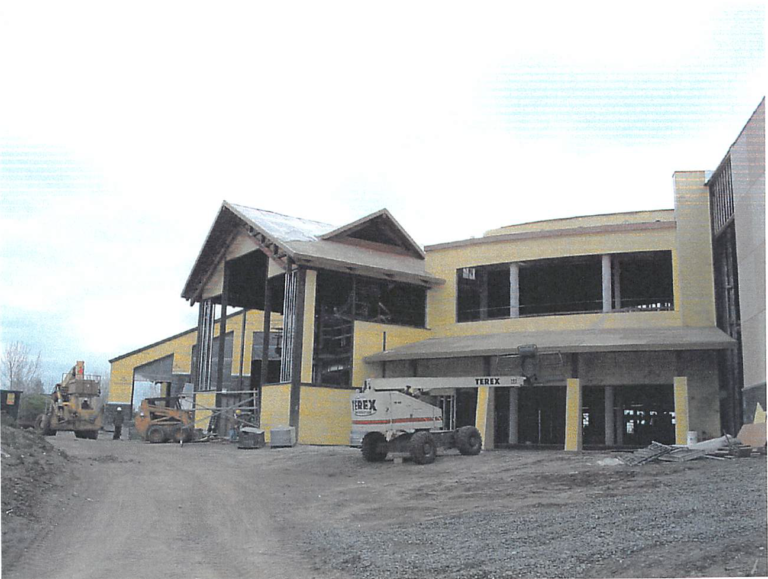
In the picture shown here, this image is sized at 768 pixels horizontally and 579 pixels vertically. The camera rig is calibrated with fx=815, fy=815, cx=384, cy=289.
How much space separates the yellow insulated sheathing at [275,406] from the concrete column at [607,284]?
1086 cm

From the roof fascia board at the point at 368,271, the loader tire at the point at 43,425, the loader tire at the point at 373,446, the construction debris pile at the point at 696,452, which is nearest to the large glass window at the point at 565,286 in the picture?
the roof fascia board at the point at 368,271

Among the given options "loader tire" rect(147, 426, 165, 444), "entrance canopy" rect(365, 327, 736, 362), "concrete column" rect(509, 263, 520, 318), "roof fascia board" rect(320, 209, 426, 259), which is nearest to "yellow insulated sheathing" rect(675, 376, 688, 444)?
"entrance canopy" rect(365, 327, 736, 362)

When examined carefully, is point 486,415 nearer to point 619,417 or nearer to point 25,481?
point 619,417

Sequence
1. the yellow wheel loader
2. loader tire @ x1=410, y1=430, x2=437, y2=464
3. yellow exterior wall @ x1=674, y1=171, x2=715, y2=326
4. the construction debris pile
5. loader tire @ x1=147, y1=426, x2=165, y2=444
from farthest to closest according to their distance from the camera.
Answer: the yellow wheel loader
loader tire @ x1=147, y1=426, x2=165, y2=444
yellow exterior wall @ x1=674, y1=171, x2=715, y2=326
loader tire @ x1=410, y1=430, x2=437, y2=464
the construction debris pile

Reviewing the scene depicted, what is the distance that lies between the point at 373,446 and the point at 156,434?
10.2 metres

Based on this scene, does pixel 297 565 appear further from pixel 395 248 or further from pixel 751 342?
pixel 395 248

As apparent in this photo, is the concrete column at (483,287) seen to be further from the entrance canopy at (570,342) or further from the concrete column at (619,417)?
the concrete column at (619,417)

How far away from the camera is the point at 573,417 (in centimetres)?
2397

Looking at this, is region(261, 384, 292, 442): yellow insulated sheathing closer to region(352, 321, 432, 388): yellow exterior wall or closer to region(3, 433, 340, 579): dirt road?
region(352, 321, 432, 388): yellow exterior wall

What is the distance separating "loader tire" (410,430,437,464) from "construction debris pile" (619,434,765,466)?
454 cm

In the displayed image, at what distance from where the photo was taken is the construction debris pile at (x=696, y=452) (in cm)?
1727

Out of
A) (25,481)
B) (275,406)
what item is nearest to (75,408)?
(275,406)

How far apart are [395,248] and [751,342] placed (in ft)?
48.0

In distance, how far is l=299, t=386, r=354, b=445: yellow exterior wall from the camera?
1048 inches
